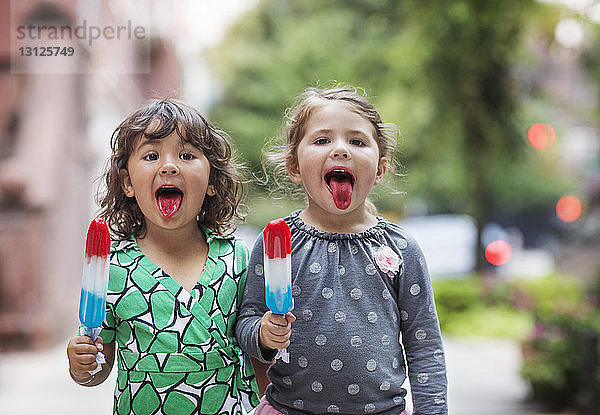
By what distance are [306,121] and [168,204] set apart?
1.46ft

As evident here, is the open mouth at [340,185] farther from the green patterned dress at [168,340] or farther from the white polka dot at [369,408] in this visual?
the white polka dot at [369,408]

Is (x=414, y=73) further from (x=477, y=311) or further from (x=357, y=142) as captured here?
(x=357, y=142)

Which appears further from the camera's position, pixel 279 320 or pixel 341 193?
pixel 341 193

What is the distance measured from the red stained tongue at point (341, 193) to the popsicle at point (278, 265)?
0.28 m

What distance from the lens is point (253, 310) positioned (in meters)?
1.93

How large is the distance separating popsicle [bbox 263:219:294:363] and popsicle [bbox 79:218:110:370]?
1.27 ft

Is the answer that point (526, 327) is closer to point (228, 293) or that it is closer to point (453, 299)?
point (453, 299)

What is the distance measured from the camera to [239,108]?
749 inches

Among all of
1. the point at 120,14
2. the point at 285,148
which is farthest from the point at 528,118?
the point at 285,148

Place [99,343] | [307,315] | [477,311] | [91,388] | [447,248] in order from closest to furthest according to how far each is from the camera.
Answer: [99,343] → [307,315] → [91,388] → [477,311] → [447,248]

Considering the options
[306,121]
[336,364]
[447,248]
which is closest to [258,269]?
[336,364]

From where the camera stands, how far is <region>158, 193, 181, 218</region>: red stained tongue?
6.30 ft

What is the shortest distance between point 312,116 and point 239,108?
17.2 m

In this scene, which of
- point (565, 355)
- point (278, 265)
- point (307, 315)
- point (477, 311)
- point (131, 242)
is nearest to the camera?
point (278, 265)
